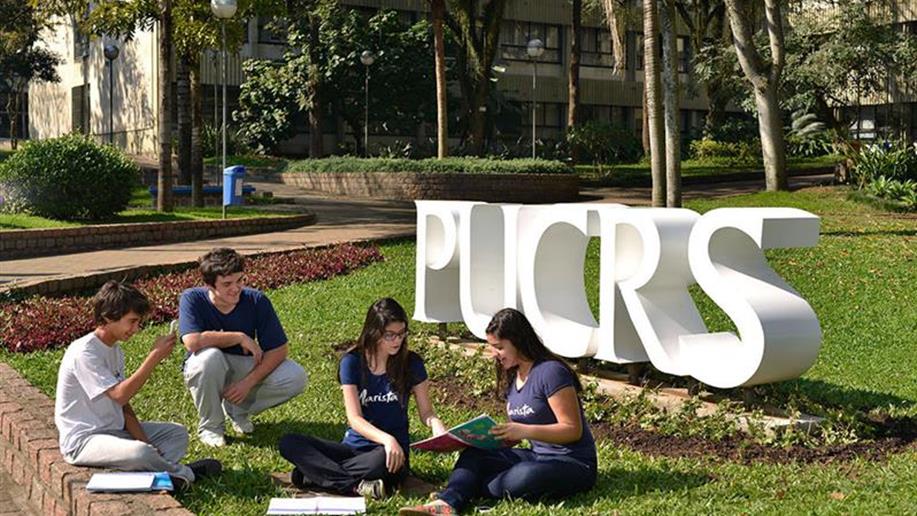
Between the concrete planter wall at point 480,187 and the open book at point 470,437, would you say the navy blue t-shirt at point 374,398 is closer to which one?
the open book at point 470,437

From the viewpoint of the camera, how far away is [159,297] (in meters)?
13.9

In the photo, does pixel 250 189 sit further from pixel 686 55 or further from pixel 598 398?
pixel 686 55

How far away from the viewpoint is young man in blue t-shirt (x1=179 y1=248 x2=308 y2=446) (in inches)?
297

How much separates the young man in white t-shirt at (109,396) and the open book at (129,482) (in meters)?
0.20

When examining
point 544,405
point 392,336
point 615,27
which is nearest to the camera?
point 544,405

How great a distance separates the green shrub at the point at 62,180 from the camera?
20047 mm

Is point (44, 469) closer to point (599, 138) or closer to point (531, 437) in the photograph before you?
point (531, 437)

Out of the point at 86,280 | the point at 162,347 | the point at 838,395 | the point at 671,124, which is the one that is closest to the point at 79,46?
the point at 671,124

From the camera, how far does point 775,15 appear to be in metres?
24.6

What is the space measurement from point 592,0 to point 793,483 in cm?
3072

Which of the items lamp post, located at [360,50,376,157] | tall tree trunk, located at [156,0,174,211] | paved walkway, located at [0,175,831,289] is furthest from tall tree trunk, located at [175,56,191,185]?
lamp post, located at [360,50,376,157]

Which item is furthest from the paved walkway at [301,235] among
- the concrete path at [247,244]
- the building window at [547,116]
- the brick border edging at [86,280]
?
the building window at [547,116]

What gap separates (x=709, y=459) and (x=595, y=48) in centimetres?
4995

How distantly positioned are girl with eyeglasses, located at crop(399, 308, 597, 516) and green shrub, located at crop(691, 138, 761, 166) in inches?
1360
